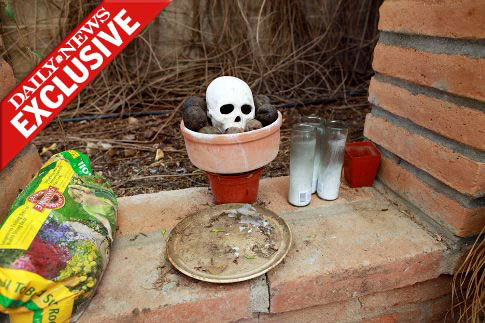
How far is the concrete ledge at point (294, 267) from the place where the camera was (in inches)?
34.4

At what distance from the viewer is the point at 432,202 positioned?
3.52 ft

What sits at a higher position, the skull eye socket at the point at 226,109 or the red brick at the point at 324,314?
the skull eye socket at the point at 226,109

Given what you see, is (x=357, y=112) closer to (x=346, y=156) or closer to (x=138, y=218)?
(x=346, y=156)

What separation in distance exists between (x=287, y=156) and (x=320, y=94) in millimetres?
1052

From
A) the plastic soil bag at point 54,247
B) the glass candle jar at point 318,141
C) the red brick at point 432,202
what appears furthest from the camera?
the glass candle jar at point 318,141

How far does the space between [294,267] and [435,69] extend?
695 millimetres

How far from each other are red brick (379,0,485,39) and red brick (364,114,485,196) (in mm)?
311

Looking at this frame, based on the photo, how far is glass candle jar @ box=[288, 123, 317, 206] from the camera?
111 centimetres

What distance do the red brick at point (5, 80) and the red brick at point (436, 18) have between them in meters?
1.28

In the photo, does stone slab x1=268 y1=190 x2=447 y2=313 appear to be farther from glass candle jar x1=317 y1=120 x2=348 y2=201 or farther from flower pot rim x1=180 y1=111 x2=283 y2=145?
flower pot rim x1=180 y1=111 x2=283 y2=145

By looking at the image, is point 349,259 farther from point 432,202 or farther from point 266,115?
point 266,115

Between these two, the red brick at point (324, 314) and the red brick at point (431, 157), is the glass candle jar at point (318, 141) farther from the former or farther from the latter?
the red brick at point (324, 314)

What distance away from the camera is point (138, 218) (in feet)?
3.89

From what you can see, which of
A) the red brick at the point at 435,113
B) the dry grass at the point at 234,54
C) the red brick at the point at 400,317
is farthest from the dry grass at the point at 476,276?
the dry grass at the point at 234,54
